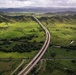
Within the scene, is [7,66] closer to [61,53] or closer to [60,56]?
[60,56]

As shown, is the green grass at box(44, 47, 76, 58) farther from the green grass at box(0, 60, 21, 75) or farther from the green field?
the green grass at box(0, 60, 21, 75)

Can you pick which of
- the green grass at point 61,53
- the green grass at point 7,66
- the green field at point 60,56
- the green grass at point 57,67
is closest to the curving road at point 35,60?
the green field at point 60,56

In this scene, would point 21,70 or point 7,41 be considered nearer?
point 21,70

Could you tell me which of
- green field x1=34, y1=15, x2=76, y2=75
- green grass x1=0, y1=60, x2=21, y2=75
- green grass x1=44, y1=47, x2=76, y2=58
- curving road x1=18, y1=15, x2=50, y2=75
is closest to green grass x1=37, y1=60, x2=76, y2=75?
green field x1=34, y1=15, x2=76, y2=75

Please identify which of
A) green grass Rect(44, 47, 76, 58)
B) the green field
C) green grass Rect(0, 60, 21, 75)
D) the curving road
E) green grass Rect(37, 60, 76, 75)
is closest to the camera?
the curving road

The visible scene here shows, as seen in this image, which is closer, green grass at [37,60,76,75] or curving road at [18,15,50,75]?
curving road at [18,15,50,75]

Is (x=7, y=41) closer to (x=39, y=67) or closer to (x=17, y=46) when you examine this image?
(x=17, y=46)

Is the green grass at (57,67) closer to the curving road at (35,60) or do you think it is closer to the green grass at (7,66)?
the curving road at (35,60)

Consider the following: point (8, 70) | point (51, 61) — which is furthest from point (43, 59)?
point (8, 70)

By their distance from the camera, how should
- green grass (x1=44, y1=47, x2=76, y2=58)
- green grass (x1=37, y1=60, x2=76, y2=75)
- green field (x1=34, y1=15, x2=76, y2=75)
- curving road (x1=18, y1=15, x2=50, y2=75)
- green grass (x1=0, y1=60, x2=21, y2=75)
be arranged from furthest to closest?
green grass (x1=44, y1=47, x2=76, y2=58)
green field (x1=34, y1=15, x2=76, y2=75)
green grass (x1=0, y1=60, x2=21, y2=75)
green grass (x1=37, y1=60, x2=76, y2=75)
curving road (x1=18, y1=15, x2=50, y2=75)

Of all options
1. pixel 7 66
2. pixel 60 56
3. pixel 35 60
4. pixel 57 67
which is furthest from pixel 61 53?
pixel 7 66

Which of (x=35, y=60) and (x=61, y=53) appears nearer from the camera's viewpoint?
(x=35, y=60)
